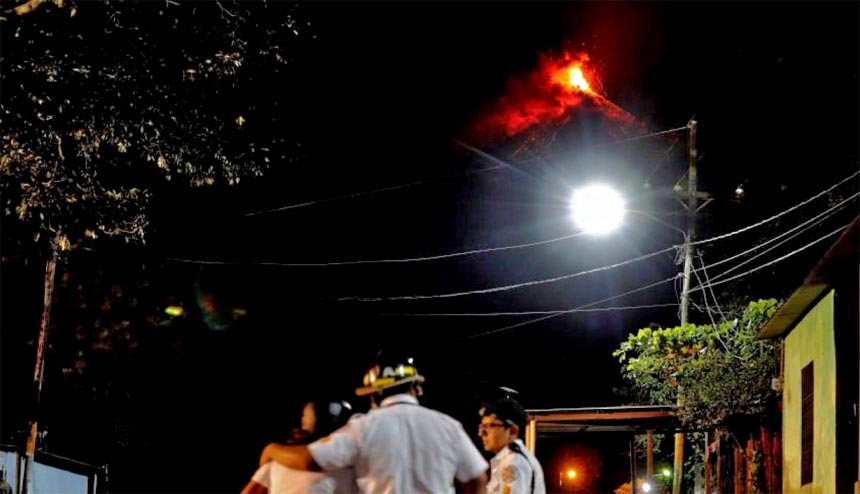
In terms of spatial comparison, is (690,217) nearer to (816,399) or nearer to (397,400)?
(816,399)

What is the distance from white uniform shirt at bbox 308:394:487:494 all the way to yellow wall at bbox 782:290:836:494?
6.69m

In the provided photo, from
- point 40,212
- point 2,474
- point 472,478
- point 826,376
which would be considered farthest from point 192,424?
point 472,478

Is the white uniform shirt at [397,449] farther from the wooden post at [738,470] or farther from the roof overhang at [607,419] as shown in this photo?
the roof overhang at [607,419]

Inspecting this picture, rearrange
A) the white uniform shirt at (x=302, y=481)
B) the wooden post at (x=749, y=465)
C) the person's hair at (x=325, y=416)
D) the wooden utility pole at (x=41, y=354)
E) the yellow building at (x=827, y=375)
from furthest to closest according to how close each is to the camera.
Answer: the wooden utility pole at (x=41, y=354) → the wooden post at (x=749, y=465) → the yellow building at (x=827, y=375) → the person's hair at (x=325, y=416) → the white uniform shirt at (x=302, y=481)

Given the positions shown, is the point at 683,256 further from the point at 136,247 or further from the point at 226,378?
the point at 226,378

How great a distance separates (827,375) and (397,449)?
292 inches

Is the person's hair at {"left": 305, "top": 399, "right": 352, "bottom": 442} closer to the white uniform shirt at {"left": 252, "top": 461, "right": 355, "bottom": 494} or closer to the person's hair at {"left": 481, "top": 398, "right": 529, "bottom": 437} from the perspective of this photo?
the white uniform shirt at {"left": 252, "top": 461, "right": 355, "bottom": 494}

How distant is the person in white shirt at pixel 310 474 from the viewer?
18.3 feet

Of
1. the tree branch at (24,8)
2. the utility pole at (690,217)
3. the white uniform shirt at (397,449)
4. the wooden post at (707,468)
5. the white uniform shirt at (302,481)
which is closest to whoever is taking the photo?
the white uniform shirt at (397,449)

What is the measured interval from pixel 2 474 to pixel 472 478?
13500mm

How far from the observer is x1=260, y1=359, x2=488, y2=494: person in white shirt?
5.00m

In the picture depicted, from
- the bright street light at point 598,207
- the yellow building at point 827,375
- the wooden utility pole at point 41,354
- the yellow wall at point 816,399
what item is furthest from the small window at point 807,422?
the wooden utility pole at point 41,354

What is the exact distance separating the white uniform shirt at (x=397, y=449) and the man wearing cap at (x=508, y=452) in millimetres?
1606

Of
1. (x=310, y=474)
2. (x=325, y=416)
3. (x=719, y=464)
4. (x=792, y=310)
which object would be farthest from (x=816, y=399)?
(x=310, y=474)
